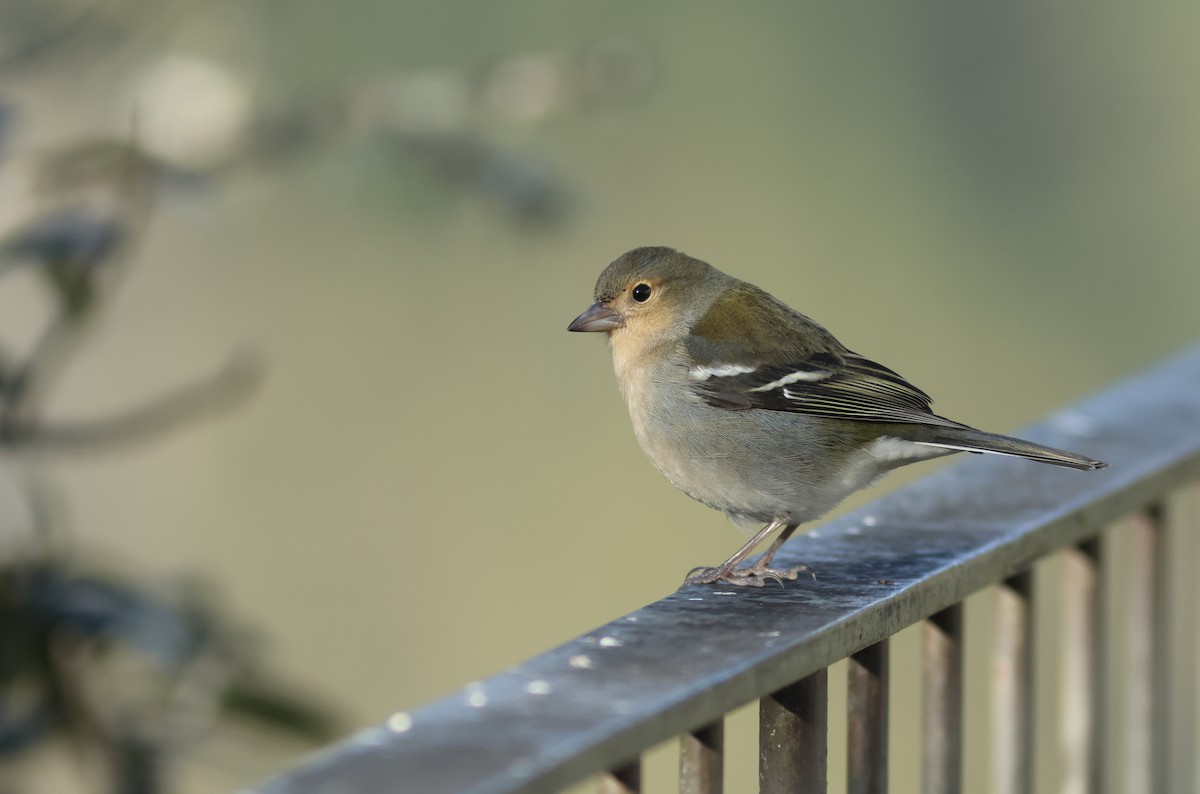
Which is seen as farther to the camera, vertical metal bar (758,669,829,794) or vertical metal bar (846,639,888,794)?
vertical metal bar (846,639,888,794)

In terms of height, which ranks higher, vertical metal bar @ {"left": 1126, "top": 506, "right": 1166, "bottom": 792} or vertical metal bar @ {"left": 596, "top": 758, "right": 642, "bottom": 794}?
vertical metal bar @ {"left": 1126, "top": 506, "right": 1166, "bottom": 792}

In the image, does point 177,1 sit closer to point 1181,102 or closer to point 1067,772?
point 1067,772

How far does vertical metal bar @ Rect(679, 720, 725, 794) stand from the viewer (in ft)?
4.31

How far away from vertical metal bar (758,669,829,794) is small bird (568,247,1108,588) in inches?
26.7

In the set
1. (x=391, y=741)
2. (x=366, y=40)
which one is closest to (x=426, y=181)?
(x=391, y=741)

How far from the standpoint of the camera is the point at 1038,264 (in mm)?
6578

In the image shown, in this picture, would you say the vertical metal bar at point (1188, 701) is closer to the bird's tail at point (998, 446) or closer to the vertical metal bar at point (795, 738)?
the bird's tail at point (998, 446)

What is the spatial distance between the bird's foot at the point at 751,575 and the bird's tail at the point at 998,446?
37cm

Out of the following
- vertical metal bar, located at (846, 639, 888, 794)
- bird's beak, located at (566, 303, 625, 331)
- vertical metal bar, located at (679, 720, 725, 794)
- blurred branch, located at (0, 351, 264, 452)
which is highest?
bird's beak, located at (566, 303, 625, 331)

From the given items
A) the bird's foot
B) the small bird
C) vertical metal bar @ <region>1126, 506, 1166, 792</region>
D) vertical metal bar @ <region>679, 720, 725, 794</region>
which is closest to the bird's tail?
the small bird

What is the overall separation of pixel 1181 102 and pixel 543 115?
4.39 meters

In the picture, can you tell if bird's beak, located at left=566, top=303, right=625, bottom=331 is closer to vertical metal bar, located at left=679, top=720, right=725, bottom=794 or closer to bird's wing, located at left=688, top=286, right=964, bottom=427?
bird's wing, located at left=688, top=286, right=964, bottom=427

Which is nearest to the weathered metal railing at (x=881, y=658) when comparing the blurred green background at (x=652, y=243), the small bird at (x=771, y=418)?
the small bird at (x=771, y=418)

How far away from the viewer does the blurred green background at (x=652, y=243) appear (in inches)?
244
